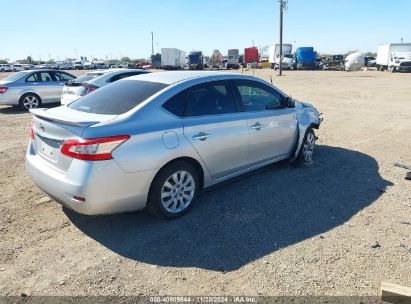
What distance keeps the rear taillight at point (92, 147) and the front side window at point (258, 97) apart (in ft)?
6.84

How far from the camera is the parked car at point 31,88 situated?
12.6 meters

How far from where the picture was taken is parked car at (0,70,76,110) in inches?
495

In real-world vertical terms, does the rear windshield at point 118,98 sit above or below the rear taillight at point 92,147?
above

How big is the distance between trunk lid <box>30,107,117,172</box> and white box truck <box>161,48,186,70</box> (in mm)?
55756

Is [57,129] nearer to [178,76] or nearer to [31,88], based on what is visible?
[178,76]

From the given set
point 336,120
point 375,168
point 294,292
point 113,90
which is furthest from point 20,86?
point 294,292

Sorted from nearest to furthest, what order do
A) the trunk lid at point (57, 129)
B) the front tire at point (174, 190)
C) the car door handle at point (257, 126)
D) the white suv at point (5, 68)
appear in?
the trunk lid at point (57, 129) < the front tire at point (174, 190) < the car door handle at point (257, 126) < the white suv at point (5, 68)

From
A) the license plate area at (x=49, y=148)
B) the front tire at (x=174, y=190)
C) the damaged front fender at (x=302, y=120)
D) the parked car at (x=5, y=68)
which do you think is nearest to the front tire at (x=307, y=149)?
the damaged front fender at (x=302, y=120)

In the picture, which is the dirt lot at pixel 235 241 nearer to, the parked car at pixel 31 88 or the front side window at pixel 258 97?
the front side window at pixel 258 97

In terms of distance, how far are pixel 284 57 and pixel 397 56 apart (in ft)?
53.1

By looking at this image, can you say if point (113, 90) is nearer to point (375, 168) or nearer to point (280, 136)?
point (280, 136)

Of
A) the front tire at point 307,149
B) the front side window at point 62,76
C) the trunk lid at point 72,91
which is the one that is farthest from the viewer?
the front side window at point 62,76

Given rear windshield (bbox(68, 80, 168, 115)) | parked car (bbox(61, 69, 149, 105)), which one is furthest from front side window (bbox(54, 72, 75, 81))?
rear windshield (bbox(68, 80, 168, 115))

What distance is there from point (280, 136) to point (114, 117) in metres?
2.71
